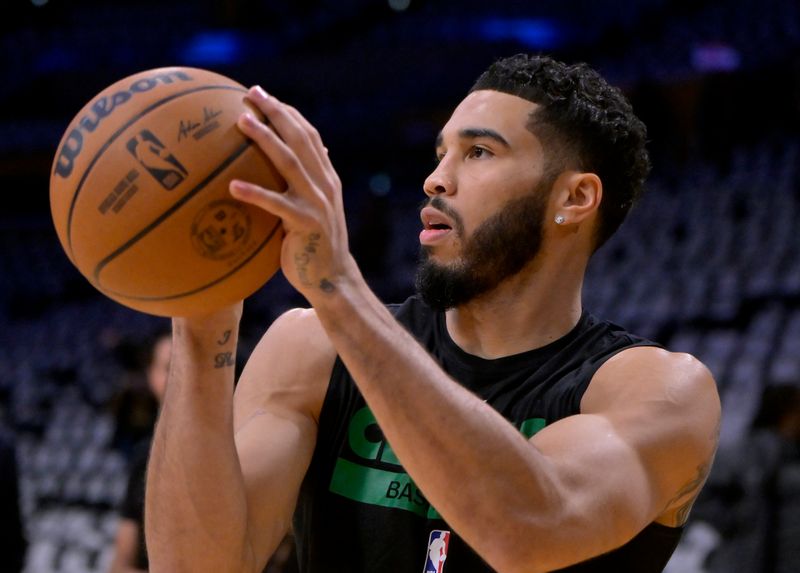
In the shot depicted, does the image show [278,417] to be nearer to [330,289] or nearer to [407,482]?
[407,482]

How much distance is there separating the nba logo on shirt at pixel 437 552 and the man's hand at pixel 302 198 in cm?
71

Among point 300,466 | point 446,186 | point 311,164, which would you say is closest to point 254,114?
point 311,164

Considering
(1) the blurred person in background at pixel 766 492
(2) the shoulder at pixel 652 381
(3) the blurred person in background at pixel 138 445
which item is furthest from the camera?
(1) the blurred person in background at pixel 766 492

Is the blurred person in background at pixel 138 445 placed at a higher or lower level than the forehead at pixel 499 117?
lower

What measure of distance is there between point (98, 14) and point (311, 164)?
1983 cm

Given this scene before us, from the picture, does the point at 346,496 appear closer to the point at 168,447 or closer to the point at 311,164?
the point at 168,447

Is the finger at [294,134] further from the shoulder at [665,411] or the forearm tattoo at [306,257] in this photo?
the shoulder at [665,411]

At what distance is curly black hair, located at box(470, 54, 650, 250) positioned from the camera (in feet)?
8.67

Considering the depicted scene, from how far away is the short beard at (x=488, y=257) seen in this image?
2523 millimetres

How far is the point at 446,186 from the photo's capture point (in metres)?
2.54

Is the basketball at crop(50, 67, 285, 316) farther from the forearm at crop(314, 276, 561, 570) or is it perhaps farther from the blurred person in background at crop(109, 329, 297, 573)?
the blurred person in background at crop(109, 329, 297, 573)

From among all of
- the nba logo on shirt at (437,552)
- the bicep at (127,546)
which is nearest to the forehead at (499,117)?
the nba logo on shirt at (437,552)

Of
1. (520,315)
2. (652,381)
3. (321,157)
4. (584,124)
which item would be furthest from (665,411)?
(321,157)

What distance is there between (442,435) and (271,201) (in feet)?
1.63
